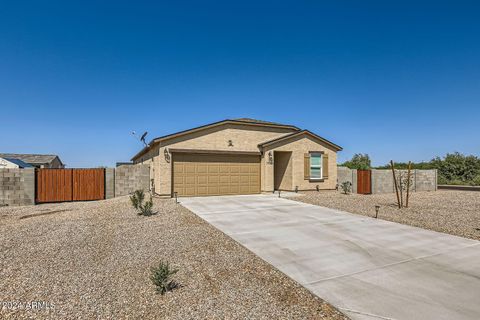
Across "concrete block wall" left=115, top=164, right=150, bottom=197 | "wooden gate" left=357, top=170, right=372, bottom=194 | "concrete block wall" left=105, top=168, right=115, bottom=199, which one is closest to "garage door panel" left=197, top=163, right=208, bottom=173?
"concrete block wall" left=115, top=164, right=150, bottom=197

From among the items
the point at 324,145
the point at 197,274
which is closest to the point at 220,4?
the point at 324,145

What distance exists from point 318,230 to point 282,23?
12.0m

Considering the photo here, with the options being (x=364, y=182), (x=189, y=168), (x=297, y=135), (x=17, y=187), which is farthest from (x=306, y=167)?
(x=17, y=187)

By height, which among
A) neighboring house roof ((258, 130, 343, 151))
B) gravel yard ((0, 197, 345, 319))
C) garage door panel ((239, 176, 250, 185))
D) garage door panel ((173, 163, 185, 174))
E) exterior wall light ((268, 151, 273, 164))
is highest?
neighboring house roof ((258, 130, 343, 151))

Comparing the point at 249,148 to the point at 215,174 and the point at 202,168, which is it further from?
the point at 202,168

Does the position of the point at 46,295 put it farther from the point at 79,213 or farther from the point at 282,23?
the point at 282,23

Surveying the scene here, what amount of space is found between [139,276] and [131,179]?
12.1 m

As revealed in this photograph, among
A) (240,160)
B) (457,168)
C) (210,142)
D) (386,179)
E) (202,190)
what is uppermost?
(210,142)

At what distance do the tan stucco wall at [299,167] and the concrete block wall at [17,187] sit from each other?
42.0ft

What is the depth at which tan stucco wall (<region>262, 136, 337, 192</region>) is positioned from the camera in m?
16.6

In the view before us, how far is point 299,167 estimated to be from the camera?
17109 mm

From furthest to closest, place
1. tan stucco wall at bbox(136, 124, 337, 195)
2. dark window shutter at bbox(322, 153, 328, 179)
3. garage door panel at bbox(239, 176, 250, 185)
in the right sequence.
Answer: dark window shutter at bbox(322, 153, 328, 179)
garage door panel at bbox(239, 176, 250, 185)
tan stucco wall at bbox(136, 124, 337, 195)

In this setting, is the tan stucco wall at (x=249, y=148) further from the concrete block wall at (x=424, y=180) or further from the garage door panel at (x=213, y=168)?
the concrete block wall at (x=424, y=180)

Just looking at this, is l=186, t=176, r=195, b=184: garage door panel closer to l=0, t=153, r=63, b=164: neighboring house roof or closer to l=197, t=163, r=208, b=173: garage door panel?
l=197, t=163, r=208, b=173: garage door panel
